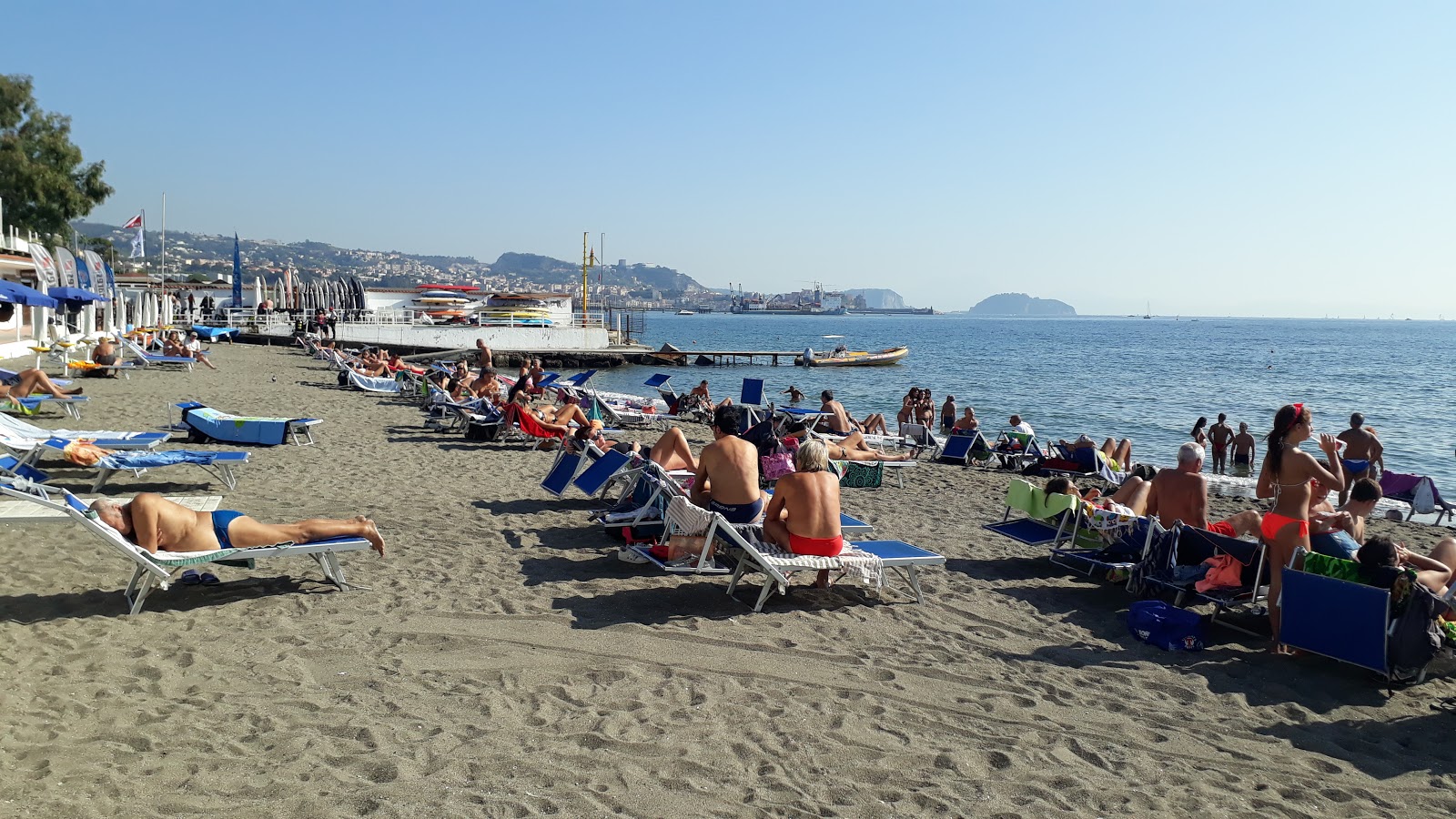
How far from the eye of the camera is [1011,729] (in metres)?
4.14

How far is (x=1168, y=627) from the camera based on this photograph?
539cm

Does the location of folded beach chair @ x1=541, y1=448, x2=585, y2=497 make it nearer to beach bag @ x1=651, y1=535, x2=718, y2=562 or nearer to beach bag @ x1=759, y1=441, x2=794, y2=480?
beach bag @ x1=759, y1=441, x2=794, y2=480

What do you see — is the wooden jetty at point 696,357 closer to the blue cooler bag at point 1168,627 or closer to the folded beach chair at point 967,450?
the folded beach chair at point 967,450

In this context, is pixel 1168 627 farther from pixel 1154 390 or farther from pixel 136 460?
pixel 1154 390

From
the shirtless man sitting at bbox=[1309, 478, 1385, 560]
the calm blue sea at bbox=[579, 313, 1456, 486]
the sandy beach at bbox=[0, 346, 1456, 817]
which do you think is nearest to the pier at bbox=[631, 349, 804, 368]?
the calm blue sea at bbox=[579, 313, 1456, 486]

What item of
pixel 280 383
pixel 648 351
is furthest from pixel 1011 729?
pixel 648 351

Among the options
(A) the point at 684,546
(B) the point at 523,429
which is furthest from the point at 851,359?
(A) the point at 684,546

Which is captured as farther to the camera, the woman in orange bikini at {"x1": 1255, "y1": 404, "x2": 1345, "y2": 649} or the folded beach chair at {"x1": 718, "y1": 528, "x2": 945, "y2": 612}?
the folded beach chair at {"x1": 718, "y1": 528, "x2": 945, "y2": 612}

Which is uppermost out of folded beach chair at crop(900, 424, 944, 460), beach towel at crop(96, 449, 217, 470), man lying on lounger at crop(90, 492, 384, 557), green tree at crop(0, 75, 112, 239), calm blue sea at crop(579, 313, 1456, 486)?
green tree at crop(0, 75, 112, 239)

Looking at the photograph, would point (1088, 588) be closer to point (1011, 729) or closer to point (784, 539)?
point (784, 539)

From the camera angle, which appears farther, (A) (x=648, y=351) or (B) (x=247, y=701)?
(A) (x=648, y=351)

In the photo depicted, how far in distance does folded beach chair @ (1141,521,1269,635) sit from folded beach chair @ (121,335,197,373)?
21511 mm

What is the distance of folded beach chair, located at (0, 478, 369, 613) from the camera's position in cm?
495

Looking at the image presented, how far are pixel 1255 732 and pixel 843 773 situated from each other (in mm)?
2043
